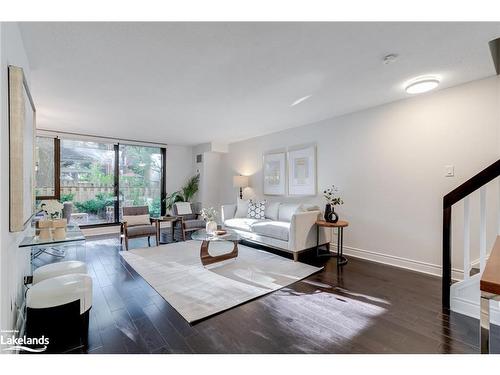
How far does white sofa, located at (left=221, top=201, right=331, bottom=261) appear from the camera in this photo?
3389 millimetres

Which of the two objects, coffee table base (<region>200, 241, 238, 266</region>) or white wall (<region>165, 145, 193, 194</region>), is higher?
white wall (<region>165, 145, 193, 194</region>)

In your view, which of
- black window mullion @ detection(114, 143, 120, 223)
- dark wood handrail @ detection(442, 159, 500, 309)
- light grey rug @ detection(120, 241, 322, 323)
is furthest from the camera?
black window mullion @ detection(114, 143, 120, 223)

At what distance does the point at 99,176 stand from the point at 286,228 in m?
4.81

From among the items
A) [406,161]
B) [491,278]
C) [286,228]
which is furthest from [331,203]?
[491,278]

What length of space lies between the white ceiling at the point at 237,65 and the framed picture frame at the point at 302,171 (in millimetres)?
819

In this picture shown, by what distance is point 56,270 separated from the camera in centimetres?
192

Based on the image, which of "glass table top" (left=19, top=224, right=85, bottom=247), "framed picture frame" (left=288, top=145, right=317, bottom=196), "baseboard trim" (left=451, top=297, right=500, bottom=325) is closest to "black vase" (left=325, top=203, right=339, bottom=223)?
"framed picture frame" (left=288, top=145, right=317, bottom=196)

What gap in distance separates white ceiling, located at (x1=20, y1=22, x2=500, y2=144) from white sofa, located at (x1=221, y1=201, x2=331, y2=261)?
1.68 meters

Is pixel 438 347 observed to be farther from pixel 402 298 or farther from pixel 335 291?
pixel 335 291

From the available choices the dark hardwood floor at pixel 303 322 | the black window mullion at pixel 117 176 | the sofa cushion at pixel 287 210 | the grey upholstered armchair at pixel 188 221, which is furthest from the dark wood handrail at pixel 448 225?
the black window mullion at pixel 117 176

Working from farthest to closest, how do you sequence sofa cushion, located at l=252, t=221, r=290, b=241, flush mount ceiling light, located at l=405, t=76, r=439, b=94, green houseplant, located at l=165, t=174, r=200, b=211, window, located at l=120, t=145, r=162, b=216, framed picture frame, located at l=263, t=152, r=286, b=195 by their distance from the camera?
green houseplant, located at l=165, t=174, r=200, b=211
window, located at l=120, t=145, r=162, b=216
framed picture frame, located at l=263, t=152, r=286, b=195
sofa cushion, located at l=252, t=221, r=290, b=241
flush mount ceiling light, located at l=405, t=76, r=439, b=94

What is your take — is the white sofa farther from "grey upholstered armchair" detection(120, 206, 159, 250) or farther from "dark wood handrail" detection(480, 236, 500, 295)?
"dark wood handrail" detection(480, 236, 500, 295)
